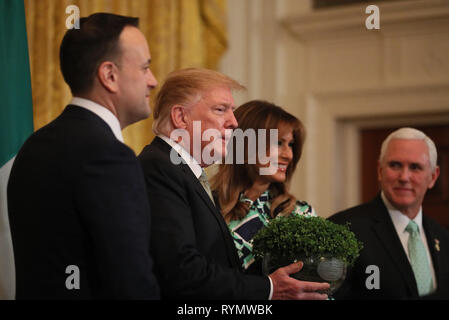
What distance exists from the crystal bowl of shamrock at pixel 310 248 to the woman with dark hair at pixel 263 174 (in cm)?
68

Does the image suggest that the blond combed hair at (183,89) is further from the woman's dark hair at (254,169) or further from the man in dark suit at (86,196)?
the woman's dark hair at (254,169)

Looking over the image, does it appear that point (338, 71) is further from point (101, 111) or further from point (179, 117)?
point (101, 111)

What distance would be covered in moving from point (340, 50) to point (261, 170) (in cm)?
Result: 308

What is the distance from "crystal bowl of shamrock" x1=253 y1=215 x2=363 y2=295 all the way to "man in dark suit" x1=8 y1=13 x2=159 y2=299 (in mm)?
669

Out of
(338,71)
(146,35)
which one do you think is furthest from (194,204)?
(338,71)

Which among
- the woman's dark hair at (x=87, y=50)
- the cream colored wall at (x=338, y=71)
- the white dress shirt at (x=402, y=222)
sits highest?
the cream colored wall at (x=338, y=71)

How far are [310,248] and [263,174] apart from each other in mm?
958

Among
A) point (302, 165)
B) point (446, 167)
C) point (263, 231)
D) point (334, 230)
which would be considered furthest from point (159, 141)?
point (446, 167)

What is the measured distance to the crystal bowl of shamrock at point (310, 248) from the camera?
2340mm

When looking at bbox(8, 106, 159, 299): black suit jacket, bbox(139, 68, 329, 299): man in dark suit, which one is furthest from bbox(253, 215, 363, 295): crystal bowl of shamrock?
Result: bbox(8, 106, 159, 299): black suit jacket

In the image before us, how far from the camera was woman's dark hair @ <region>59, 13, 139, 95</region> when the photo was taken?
201 centimetres

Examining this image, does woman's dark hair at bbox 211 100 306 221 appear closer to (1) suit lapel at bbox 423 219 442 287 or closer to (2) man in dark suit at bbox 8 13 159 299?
(1) suit lapel at bbox 423 219 442 287

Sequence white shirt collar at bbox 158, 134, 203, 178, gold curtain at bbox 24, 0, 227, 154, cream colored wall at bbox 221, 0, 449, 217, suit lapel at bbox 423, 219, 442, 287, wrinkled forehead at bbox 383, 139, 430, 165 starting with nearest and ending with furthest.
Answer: white shirt collar at bbox 158, 134, 203, 178 → suit lapel at bbox 423, 219, 442, 287 → wrinkled forehead at bbox 383, 139, 430, 165 → gold curtain at bbox 24, 0, 227, 154 → cream colored wall at bbox 221, 0, 449, 217

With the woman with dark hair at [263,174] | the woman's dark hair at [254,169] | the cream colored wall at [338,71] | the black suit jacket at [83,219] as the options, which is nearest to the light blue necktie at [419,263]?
the woman with dark hair at [263,174]
